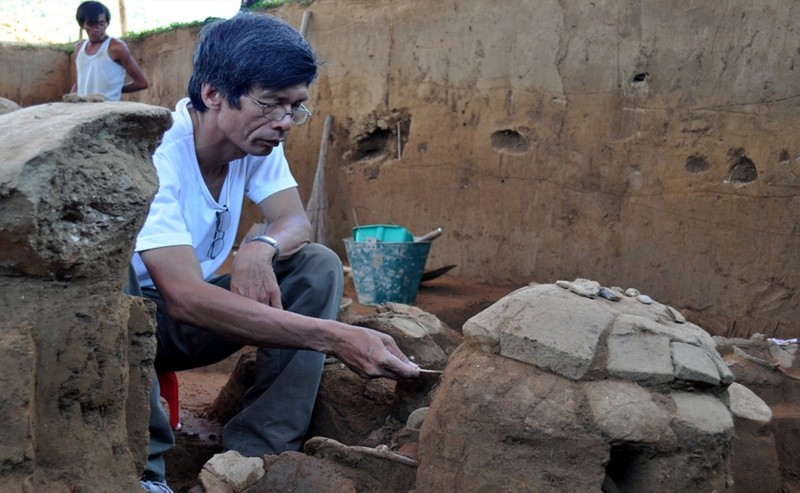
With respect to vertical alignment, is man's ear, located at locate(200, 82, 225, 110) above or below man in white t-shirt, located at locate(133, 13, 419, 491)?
above

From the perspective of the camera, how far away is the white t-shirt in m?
2.87

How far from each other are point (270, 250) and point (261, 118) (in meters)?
0.44

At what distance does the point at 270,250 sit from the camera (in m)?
3.12

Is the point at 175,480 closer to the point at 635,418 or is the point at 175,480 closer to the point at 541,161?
the point at 635,418

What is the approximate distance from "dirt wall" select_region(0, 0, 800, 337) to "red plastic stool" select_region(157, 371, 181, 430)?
278 centimetres

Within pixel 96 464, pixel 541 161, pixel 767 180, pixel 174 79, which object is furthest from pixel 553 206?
pixel 174 79

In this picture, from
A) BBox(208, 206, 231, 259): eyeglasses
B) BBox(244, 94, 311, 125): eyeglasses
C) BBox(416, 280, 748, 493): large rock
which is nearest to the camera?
BBox(416, 280, 748, 493): large rock

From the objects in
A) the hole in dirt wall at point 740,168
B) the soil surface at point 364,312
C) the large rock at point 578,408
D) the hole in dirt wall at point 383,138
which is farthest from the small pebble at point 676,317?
the hole in dirt wall at point 383,138

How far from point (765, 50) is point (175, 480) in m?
3.98

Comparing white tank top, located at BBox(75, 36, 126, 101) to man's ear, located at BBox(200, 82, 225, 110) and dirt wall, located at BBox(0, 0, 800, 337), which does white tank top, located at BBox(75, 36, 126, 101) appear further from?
man's ear, located at BBox(200, 82, 225, 110)

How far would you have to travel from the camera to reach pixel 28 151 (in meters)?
1.78

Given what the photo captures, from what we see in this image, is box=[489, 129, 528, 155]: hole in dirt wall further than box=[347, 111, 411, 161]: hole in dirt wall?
No

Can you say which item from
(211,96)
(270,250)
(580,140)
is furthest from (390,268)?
(211,96)

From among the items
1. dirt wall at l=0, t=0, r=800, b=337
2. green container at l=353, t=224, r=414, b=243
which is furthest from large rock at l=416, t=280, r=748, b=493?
green container at l=353, t=224, r=414, b=243
